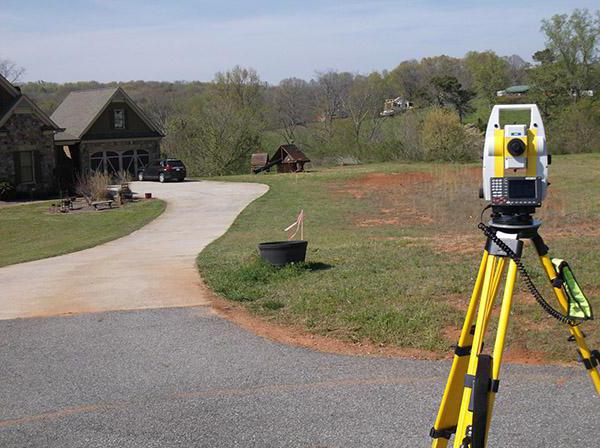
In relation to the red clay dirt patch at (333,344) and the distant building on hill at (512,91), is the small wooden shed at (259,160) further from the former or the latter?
the red clay dirt patch at (333,344)

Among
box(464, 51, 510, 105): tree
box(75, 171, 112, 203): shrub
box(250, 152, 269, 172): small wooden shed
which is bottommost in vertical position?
box(75, 171, 112, 203): shrub

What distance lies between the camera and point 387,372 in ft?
21.2

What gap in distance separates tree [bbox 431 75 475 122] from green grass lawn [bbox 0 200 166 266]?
118 ft

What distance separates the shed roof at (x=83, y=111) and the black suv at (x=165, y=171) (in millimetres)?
3711

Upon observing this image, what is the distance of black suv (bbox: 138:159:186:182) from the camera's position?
129ft

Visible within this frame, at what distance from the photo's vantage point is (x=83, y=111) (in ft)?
139

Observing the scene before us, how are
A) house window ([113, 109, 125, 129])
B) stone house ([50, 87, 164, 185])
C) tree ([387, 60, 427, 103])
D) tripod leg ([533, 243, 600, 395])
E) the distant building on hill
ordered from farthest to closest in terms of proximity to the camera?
tree ([387, 60, 427, 103]), house window ([113, 109, 125, 129]), stone house ([50, 87, 164, 185]), the distant building on hill, tripod leg ([533, 243, 600, 395])

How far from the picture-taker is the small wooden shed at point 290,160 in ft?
142

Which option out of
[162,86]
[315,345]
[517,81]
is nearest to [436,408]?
[315,345]

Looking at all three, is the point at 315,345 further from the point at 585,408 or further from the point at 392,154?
the point at 392,154

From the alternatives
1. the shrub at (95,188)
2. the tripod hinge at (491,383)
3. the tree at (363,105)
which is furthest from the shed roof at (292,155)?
the tripod hinge at (491,383)

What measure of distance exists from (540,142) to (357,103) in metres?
64.2

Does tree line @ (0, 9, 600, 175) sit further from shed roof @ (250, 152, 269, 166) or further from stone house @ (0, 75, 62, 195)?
stone house @ (0, 75, 62, 195)

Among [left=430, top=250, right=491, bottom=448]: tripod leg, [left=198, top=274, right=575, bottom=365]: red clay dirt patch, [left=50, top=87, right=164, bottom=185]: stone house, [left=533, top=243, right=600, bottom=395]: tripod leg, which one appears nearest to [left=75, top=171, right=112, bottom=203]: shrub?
[left=50, top=87, right=164, bottom=185]: stone house
